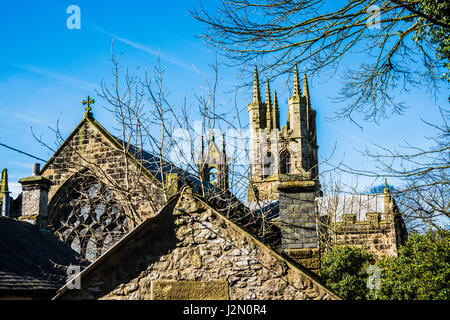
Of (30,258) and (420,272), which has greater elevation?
(30,258)

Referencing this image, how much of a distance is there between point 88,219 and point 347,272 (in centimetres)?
1019

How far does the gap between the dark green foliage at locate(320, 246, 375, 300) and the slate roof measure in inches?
382

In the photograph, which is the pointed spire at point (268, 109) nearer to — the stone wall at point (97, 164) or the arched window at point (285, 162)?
the arched window at point (285, 162)

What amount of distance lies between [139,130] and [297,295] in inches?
357

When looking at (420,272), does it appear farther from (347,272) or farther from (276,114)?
(276,114)

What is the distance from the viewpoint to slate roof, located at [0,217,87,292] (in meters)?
10.6

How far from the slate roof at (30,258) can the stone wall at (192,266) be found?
376cm

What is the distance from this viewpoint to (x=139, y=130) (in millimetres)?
14891

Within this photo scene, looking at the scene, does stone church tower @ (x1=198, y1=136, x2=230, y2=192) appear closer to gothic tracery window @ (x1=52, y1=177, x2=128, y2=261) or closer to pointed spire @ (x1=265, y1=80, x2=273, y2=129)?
gothic tracery window @ (x1=52, y1=177, x2=128, y2=261)

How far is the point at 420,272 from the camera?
15.3 metres

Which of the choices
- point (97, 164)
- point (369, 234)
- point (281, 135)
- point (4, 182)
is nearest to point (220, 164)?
point (97, 164)

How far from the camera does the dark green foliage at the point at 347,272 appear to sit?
19.3 metres

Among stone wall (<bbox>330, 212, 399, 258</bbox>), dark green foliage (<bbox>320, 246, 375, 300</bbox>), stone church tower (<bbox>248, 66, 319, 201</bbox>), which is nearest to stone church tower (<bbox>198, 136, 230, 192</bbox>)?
dark green foliage (<bbox>320, 246, 375, 300</bbox>)
